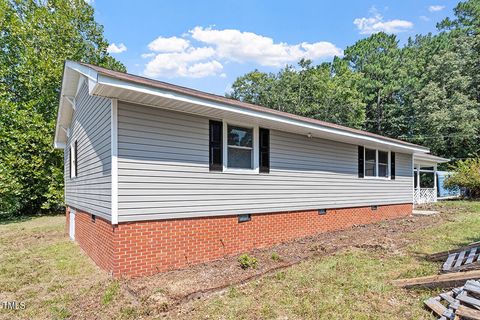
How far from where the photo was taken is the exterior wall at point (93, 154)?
5.57 m

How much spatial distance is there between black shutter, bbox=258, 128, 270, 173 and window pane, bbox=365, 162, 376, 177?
5.29 meters

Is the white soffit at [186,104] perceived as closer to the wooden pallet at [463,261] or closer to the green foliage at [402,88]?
the wooden pallet at [463,261]

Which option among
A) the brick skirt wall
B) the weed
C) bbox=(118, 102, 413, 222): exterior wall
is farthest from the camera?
bbox=(118, 102, 413, 222): exterior wall

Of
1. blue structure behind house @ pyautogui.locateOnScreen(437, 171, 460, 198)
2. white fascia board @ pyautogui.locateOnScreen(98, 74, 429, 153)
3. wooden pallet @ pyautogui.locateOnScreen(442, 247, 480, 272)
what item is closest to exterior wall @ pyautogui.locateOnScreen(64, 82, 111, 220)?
white fascia board @ pyautogui.locateOnScreen(98, 74, 429, 153)

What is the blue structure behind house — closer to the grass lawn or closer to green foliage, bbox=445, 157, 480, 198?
green foliage, bbox=445, 157, 480, 198

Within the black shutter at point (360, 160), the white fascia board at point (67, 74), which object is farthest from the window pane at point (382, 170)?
the white fascia board at point (67, 74)

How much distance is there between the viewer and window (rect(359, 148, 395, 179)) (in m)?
11.3

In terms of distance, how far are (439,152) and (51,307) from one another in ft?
111

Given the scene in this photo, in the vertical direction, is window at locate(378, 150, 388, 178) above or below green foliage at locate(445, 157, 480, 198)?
above

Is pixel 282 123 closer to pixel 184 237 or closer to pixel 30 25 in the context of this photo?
pixel 184 237

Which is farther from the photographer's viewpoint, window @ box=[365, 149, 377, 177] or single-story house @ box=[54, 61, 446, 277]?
window @ box=[365, 149, 377, 177]

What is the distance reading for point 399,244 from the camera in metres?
7.60

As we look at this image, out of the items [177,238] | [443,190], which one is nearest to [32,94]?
[177,238]

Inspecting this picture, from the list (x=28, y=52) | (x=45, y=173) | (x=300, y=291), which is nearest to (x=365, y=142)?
(x=300, y=291)
